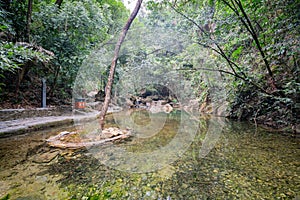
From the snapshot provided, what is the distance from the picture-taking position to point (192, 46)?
5605 mm

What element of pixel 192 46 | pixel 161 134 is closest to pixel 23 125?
pixel 161 134

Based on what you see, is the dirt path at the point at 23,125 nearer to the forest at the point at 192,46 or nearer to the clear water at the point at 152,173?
the clear water at the point at 152,173

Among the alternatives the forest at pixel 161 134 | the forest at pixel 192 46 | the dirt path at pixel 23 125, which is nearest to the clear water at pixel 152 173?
the forest at pixel 161 134

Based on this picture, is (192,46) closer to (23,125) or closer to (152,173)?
(152,173)

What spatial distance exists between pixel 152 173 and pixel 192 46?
4.89 meters

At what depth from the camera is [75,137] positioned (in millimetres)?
3721

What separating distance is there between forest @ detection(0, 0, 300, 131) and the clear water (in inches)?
57.8

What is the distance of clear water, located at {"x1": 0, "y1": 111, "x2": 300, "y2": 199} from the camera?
1654 millimetres

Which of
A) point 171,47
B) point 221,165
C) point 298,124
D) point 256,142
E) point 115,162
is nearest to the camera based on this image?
point 221,165

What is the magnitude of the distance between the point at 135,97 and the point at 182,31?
47.3 feet

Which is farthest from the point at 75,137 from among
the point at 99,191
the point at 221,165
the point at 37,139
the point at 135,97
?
the point at 135,97

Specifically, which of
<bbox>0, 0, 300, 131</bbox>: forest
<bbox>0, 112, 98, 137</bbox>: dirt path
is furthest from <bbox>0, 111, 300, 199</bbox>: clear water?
<bbox>0, 0, 300, 131</bbox>: forest

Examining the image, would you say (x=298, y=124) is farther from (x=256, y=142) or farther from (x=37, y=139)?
(x=37, y=139)

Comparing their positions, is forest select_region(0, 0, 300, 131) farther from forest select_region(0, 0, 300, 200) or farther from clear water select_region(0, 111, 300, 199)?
clear water select_region(0, 111, 300, 199)
